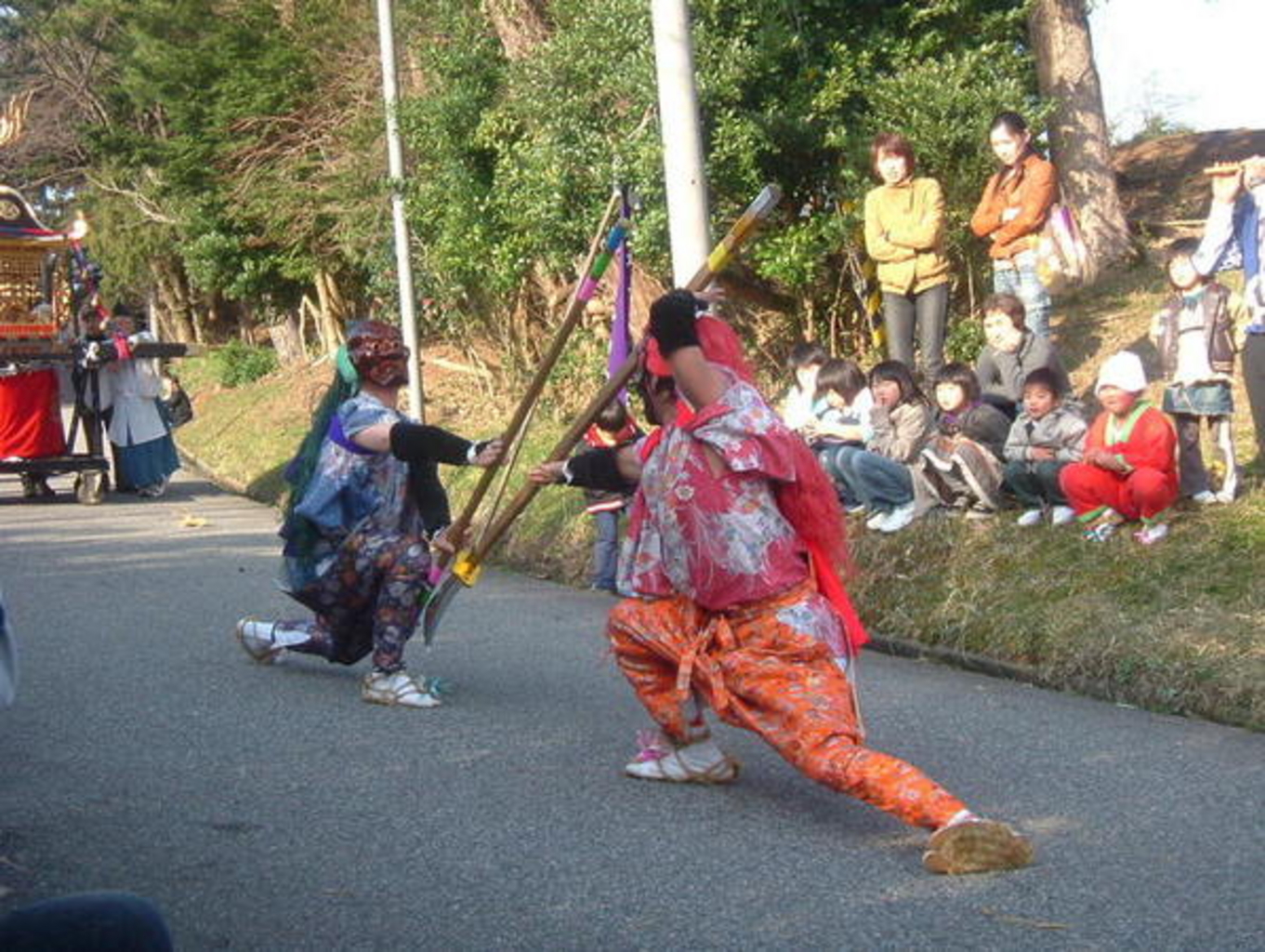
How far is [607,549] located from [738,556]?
18.8 ft

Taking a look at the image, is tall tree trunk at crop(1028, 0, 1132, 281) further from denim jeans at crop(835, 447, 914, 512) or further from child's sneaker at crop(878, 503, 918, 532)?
child's sneaker at crop(878, 503, 918, 532)

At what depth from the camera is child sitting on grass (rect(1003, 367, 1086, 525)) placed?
31.4 feet

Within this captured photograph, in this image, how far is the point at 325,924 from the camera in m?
4.88

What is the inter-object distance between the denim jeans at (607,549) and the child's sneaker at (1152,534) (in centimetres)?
359

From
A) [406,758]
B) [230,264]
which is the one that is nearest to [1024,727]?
[406,758]

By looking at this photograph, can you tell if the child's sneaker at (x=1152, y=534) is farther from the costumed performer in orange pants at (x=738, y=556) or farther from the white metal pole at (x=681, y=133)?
the costumed performer in orange pants at (x=738, y=556)

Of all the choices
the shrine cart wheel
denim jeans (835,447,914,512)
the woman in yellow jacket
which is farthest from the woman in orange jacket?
the shrine cart wheel

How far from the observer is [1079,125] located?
14.9 m

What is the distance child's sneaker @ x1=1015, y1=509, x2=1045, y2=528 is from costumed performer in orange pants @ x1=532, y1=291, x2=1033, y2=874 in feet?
12.7

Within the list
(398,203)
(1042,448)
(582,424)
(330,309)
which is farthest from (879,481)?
(330,309)

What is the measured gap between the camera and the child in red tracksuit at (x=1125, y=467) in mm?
8945

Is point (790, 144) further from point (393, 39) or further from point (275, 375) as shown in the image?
point (275, 375)

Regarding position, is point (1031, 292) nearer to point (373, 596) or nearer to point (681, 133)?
point (681, 133)

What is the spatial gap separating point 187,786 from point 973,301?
30.7 feet
